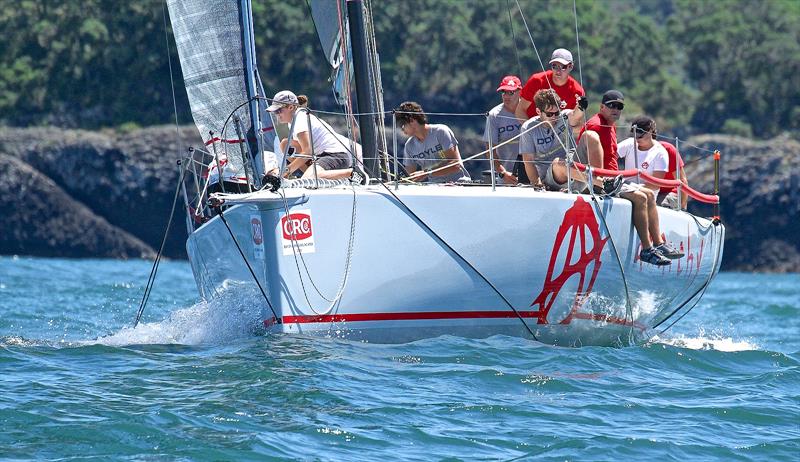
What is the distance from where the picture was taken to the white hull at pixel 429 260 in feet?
26.6

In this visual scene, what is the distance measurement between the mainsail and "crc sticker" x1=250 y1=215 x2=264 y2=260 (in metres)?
0.81

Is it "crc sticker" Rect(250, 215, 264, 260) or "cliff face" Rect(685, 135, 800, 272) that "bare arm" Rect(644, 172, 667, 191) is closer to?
"crc sticker" Rect(250, 215, 264, 260)

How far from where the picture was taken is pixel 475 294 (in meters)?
8.34

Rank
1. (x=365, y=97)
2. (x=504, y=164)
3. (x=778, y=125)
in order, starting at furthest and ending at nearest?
(x=778, y=125), (x=504, y=164), (x=365, y=97)

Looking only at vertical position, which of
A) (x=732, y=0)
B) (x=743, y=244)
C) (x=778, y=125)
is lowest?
(x=743, y=244)

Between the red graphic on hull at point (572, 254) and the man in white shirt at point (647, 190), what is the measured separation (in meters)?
0.39

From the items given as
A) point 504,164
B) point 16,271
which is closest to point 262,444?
point 504,164

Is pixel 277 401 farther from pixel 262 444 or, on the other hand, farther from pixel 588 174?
pixel 588 174

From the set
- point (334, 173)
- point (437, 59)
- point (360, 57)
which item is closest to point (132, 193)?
point (437, 59)

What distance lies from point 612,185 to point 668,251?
0.66 metres

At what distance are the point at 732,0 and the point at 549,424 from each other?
179 ft

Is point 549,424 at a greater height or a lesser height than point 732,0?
lesser

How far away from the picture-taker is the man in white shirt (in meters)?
8.85

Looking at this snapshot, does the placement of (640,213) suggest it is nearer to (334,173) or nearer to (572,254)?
(572,254)
